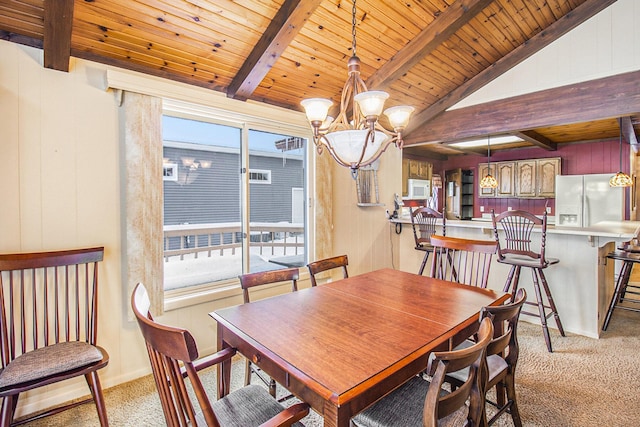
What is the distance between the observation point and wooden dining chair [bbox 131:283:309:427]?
3.05 ft

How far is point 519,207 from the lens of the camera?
712 cm

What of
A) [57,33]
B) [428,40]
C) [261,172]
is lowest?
[261,172]

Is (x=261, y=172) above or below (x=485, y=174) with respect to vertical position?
below

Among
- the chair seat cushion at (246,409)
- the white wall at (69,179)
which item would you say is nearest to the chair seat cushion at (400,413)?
the chair seat cushion at (246,409)

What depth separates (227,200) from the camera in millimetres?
2936

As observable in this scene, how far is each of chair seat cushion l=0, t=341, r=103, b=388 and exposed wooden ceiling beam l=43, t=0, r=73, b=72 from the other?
1.74m

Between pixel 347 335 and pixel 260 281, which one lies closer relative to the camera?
pixel 347 335

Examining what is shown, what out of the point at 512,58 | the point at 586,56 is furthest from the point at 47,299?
the point at 586,56

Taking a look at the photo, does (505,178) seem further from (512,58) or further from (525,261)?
(525,261)

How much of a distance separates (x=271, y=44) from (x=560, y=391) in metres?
3.18

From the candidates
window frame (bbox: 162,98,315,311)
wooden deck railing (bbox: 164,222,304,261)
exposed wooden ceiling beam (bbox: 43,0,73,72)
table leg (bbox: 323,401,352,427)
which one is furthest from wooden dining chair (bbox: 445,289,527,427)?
exposed wooden ceiling beam (bbox: 43,0,73,72)

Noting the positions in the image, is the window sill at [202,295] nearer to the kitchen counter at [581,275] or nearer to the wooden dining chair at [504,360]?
the wooden dining chair at [504,360]

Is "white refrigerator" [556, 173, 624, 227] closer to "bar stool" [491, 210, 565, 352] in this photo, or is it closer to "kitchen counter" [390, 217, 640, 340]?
"kitchen counter" [390, 217, 640, 340]

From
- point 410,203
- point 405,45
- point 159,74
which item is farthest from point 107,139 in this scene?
point 410,203
